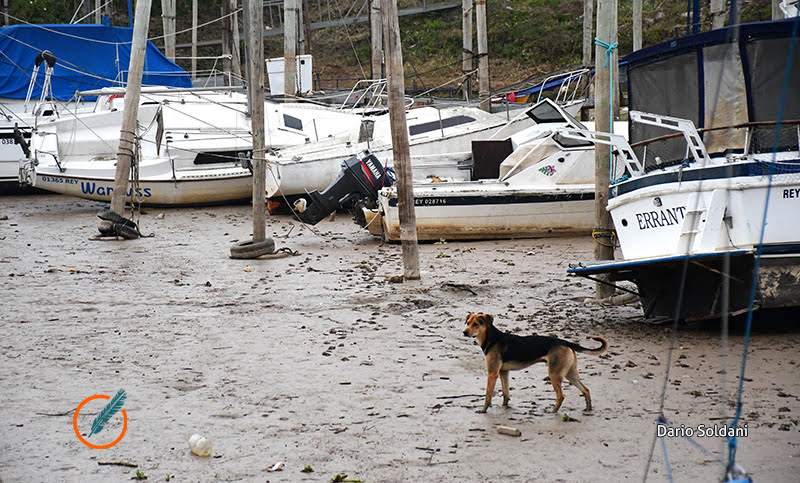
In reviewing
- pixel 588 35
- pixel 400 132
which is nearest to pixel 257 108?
pixel 400 132

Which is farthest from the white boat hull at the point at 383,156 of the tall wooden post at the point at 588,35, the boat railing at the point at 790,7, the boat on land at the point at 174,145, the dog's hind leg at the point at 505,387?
the dog's hind leg at the point at 505,387

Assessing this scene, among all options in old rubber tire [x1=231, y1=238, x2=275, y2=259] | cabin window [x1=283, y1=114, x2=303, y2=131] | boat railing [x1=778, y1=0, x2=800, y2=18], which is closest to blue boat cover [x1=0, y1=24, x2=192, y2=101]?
cabin window [x1=283, y1=114, x2=303, y2=131]

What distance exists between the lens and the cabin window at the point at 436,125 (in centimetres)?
2064

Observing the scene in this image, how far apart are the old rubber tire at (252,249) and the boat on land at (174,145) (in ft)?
21.2

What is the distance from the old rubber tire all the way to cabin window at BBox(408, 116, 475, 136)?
6.95 m

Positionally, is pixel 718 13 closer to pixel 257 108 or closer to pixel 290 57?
pixel 290 57

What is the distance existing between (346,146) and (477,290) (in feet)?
31.5

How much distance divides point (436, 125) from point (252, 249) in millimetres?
7812

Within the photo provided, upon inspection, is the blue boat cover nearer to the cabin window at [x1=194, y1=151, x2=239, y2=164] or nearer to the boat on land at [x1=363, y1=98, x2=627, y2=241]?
the cabin window at [x1=194, y1=151, x2=239, y2=164]

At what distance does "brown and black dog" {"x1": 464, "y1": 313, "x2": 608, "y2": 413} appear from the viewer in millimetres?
6320

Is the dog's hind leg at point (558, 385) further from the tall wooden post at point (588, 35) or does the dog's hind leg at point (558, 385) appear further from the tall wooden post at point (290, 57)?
the tall wooden post at point (588, 35)

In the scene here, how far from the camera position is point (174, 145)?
21266 millimetres

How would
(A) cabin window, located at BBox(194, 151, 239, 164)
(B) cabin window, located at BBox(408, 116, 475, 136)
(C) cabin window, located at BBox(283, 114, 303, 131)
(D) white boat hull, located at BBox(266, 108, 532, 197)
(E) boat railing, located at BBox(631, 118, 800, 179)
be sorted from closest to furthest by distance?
(E) boat railing, located at BBox(631, 118, 800, 179) → (D) white boat hull, located at BBox(266, 108, 532, 197) → (B) cabin window, located at BBox(408, 116, 475, 136) → (A) cabin window, located at BBox(194, 151, 239, 164) → (C) cabin window, located at BBox(283, 114, 303, 131)

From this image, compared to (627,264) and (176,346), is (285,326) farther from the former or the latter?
(627,264)
